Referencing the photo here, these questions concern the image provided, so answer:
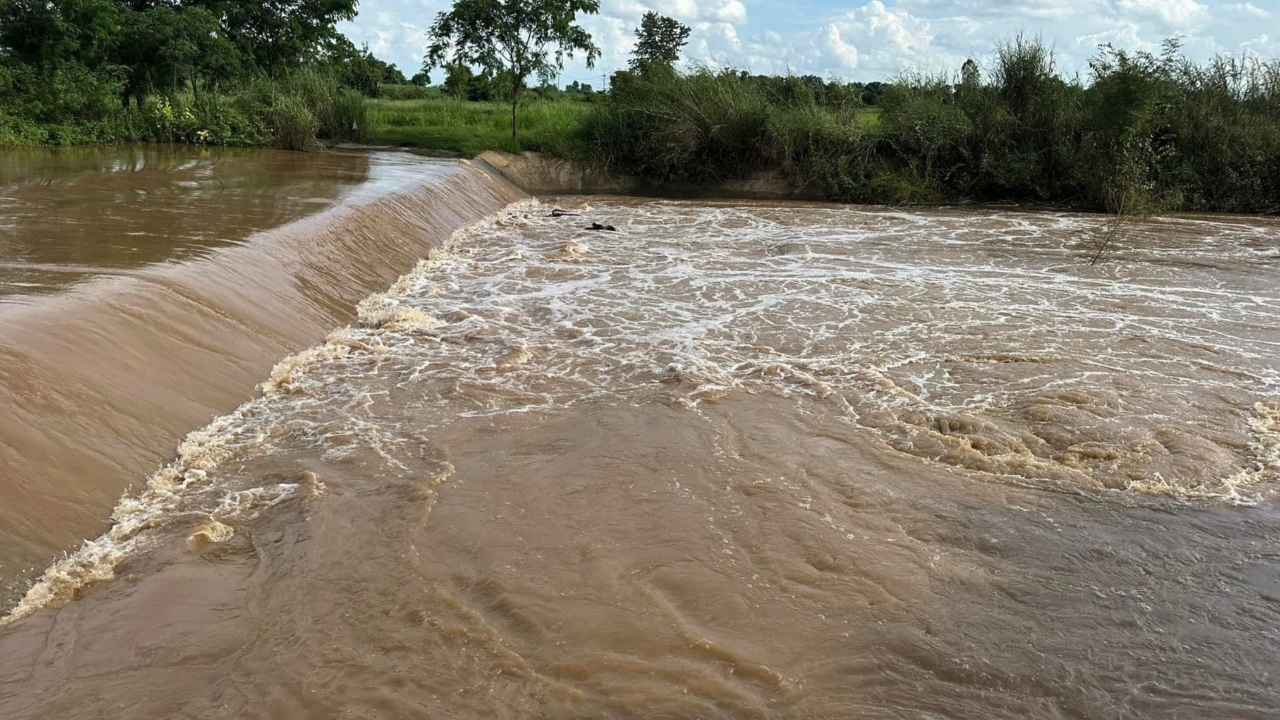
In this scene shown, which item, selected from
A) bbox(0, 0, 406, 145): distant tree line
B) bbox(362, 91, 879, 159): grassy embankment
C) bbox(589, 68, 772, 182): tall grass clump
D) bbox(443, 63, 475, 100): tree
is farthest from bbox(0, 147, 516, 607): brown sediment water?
bbox(443, 63, 475, 100): tree

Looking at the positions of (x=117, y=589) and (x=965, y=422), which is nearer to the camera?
(x=117, y=589)

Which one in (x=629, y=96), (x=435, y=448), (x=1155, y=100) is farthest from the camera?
(x=629, y=96)

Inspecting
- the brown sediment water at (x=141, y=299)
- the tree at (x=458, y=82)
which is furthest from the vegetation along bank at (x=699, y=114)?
the tree at (x=458, y=82)

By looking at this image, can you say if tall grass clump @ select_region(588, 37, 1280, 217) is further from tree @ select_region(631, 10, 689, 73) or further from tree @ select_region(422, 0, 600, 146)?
tree @ select_region(631, 10, 689, 73)

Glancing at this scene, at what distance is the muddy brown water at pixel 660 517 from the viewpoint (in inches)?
128

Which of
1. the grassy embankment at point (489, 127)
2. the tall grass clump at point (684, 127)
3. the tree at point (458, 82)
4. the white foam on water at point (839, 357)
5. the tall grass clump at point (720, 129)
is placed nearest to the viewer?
the white foam on water at point (839, 357)

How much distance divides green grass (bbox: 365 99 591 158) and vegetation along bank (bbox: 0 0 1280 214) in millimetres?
85

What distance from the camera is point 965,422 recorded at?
5.76 meters

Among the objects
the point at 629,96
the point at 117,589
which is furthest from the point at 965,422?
the point at 629,96

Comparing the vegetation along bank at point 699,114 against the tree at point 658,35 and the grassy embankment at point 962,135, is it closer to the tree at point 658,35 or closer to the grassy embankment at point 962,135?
the grassy embankment at point 962,135

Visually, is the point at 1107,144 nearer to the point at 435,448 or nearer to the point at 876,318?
the point at 876,318

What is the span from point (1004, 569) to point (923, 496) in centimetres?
76

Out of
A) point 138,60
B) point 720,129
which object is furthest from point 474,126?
point 138,60

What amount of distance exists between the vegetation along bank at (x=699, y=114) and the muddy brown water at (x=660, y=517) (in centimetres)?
1003
